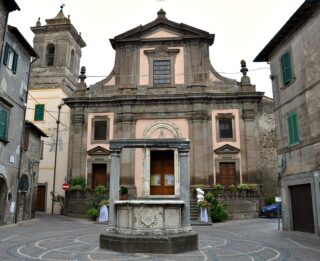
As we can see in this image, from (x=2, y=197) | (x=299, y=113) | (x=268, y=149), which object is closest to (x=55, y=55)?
(x=2, y=197)

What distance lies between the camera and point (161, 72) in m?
24.9

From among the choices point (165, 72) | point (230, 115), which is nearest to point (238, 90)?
point (230, 115)

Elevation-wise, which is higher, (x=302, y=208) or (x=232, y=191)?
(x=232, y=191)

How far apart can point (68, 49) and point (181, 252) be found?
26779mm

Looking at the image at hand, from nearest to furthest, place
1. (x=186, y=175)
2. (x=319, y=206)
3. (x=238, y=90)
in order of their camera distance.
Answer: (x=186, y=175), (x=319, y=206), (x=238, y=90)

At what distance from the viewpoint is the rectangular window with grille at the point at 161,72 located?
81.3 ft

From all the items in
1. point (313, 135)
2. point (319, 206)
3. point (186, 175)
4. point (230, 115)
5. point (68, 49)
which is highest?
point (68, 49)

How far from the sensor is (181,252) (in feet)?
28.5

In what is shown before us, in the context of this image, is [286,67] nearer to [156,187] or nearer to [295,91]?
[295,91]

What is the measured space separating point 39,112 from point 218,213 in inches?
703

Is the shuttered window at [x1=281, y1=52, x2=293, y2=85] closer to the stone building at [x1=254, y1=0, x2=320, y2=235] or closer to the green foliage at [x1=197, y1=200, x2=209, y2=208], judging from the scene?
the stone building at [x1=254, y1=0, x2=320, y2=235]

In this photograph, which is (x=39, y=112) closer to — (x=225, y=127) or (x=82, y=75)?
(x=82, y=75)

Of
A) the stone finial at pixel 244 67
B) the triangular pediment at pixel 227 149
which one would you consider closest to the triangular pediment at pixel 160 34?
the stone finial at pixel 244 67

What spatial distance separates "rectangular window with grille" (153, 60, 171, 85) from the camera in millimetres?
24766
